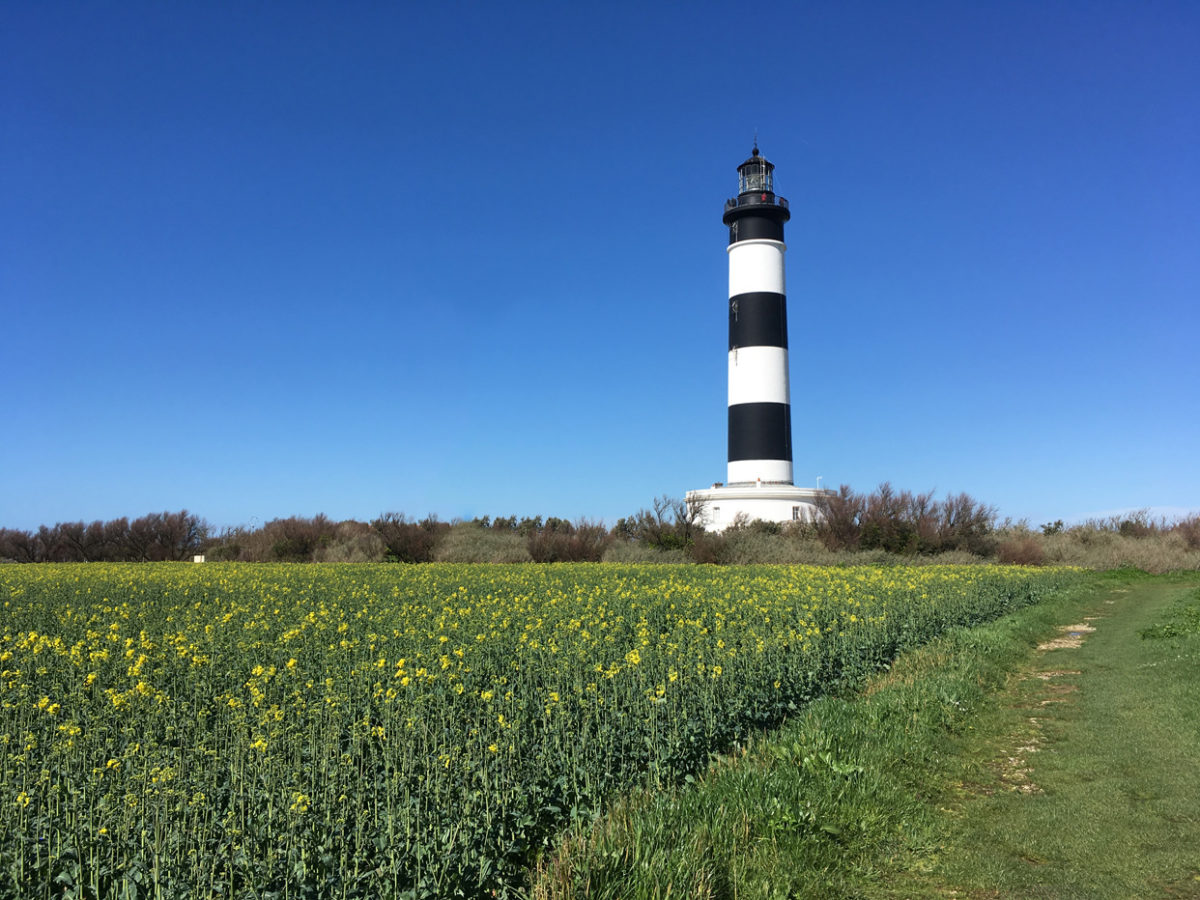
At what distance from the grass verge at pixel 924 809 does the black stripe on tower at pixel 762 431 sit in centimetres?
3016

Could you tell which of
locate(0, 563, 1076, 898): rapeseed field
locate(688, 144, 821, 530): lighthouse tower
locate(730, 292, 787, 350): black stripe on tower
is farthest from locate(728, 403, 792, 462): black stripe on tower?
locate(0, 563, 1076, 898): rapeseed field

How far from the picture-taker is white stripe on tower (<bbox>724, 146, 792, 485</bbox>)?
41.0m

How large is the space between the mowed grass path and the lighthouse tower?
27.8 metres

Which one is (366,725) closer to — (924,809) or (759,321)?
(924,809)

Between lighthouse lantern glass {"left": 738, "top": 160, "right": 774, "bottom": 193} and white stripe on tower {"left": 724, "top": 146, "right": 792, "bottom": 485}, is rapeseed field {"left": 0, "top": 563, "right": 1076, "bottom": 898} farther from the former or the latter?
lighthouse lantern glass {"left": 738, "top": 160, "right": 774, "bottom": 193}

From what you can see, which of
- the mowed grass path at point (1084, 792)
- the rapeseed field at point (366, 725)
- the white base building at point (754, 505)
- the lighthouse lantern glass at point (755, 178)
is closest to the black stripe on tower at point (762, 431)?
the white base building at point (754, 505)

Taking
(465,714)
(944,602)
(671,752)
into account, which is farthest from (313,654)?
(944,602)

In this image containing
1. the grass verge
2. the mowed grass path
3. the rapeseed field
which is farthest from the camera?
the mowed grass path

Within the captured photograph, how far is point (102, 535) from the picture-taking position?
1853 inches

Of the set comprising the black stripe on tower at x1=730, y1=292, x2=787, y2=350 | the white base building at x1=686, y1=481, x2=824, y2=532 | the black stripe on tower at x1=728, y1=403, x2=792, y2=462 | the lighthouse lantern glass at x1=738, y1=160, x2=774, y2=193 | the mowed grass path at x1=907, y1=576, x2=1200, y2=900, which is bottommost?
the mowed grass path at x1=907, y1=576, x2=1200, y2=900

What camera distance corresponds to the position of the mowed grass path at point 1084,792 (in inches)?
219

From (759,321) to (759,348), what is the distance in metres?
1.50

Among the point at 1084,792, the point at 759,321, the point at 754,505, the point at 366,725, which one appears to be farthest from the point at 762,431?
the point at 366,725

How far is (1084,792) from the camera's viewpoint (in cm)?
729
